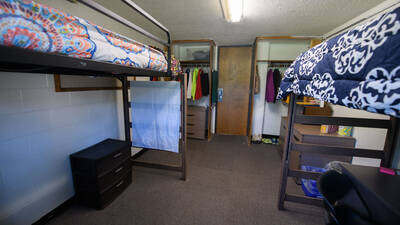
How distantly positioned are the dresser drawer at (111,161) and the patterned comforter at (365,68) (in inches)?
73.8

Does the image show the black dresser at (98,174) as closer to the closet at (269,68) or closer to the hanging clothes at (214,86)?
the hanging clothes at (214,86)

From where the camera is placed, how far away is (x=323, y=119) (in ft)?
4.42

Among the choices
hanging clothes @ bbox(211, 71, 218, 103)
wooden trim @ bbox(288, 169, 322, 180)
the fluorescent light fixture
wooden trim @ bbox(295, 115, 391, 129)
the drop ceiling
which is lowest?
wooden trim @ bbox(288, 169, 322, 180)

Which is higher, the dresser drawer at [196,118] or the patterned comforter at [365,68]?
the patterned comforter at [365,68]

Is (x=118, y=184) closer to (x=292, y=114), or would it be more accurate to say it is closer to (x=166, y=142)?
(x=166, y=142)

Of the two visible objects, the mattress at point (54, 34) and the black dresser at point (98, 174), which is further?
the black dresser at point (98, 174)

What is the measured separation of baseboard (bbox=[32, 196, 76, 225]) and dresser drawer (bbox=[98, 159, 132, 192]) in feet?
1.44

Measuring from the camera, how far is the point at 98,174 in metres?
1.49

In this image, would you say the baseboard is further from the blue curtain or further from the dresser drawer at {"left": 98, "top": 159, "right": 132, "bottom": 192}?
the blue curtain

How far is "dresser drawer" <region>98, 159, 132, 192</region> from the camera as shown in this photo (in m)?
1.54

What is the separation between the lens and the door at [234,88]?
364 cm

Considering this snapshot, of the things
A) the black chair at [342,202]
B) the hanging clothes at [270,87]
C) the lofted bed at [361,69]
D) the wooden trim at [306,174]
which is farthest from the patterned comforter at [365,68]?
the hanging clothes at [270,87]

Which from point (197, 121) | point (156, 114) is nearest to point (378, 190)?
point (156, 114)

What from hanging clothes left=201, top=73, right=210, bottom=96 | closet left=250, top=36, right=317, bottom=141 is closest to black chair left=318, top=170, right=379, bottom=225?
closet left=250, top=36, right=317, bottom=141
